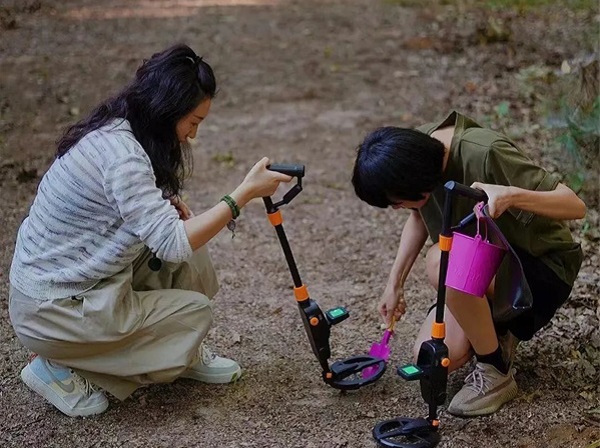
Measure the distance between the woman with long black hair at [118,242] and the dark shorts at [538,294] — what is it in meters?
0.90

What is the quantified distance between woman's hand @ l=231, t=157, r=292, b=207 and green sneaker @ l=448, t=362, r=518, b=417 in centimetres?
97

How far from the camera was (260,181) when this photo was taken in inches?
106

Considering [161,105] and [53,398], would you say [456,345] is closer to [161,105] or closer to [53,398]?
[161,105]

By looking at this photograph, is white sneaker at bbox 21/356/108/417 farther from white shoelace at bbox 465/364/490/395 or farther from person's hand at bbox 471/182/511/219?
person's hand at bbox 471/182/511/219

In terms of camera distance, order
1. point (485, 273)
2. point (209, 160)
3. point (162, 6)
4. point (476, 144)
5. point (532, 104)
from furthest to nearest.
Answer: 1. point (162, 6)
2. point (532, 104)
3. point (209, 160)
4. point (476, 144)
5. point (485, 273)

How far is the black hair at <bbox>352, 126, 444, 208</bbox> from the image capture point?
101 inches

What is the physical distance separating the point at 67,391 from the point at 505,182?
1.65m

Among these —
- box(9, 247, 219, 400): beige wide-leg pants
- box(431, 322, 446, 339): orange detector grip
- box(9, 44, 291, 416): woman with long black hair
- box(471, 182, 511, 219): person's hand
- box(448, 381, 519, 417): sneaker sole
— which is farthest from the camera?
box(448, 381, 519, 417): sneaker sole

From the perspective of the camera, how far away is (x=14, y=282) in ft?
9.40

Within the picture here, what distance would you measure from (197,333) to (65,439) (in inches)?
22.0

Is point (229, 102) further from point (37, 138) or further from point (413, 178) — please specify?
point (413, 178)

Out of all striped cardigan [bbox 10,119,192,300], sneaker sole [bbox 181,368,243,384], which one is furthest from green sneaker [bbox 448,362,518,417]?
striped cardigan [bbox 10,119,192,300]

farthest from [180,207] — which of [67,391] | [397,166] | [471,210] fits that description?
[471,210]

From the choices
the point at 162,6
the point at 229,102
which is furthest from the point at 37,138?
the point at 162,6
